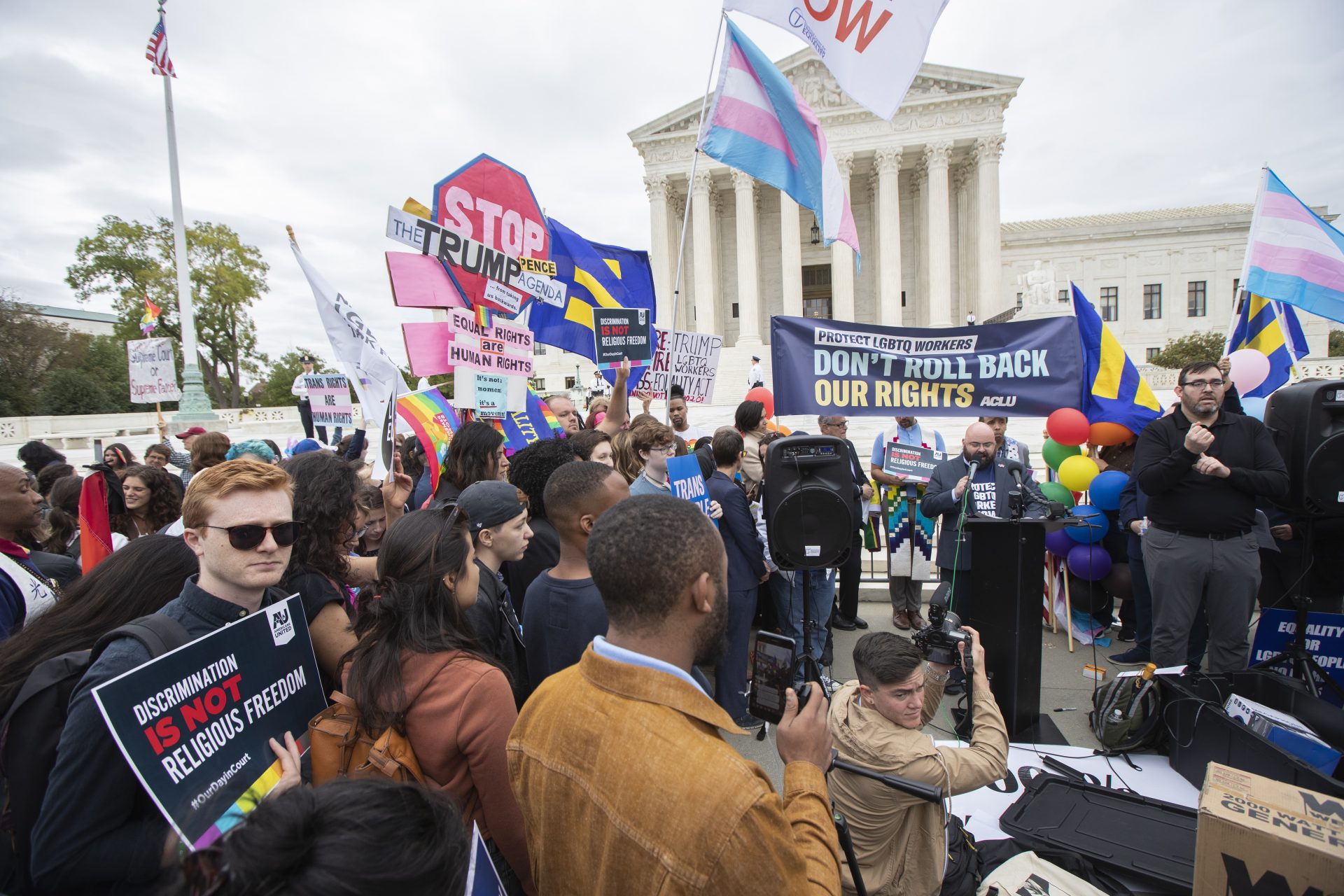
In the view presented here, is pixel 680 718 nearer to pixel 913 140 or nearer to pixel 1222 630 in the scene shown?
pixel 1222 630

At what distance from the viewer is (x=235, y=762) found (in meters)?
1.51

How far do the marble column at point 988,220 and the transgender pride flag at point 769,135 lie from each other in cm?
3218

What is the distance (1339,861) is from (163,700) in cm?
315

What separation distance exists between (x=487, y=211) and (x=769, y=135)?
2.75 metres

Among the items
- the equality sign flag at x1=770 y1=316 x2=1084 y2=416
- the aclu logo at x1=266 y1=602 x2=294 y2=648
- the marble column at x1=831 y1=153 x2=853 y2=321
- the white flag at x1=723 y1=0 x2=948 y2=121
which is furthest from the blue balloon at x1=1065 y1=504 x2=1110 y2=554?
the marble column at x1=831 y1=153 x2=853 y2=321

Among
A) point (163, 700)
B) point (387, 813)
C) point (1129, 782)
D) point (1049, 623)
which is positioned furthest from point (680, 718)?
point (1049, 623)

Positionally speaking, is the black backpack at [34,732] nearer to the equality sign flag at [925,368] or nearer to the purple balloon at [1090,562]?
the equality sign flag at [925,368]

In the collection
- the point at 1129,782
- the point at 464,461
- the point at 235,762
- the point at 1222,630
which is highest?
the point at 464,461

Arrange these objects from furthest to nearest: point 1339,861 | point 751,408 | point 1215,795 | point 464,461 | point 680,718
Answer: point 751,408 < point 464,461 < point 1215,795 < point 1339,861 < point 680,718

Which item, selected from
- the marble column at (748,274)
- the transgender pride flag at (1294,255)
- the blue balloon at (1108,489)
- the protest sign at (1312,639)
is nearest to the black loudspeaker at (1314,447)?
the protest sign at (1312,639)

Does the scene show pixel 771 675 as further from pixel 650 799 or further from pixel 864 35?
pixel 864 35

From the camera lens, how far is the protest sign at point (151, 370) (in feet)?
32.4

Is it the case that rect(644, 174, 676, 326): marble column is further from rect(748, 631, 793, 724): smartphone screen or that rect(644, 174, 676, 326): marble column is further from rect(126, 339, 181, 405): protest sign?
rect(748, 631, 793, 724): smartphone screen

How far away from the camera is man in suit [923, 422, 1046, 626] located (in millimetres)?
4609
